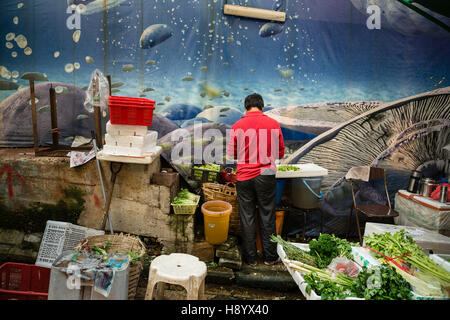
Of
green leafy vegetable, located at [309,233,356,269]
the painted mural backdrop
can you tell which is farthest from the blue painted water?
green leafy vegetable, located at [309,233,356,269]

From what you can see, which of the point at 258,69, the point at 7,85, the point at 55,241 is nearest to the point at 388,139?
the point at 258,69

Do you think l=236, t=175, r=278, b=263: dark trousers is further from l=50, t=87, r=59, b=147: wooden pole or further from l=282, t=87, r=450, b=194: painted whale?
l=50, t=87, r=59, b=147: wooden pole

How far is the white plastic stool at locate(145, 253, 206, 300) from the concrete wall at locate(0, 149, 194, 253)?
1581 millimetres

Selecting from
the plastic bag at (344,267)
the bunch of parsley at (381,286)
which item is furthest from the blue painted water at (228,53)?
the bunch of parsley at (381,286)

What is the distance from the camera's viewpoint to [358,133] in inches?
229

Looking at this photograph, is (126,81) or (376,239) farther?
(126,81)

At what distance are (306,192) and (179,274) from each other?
2982 mm

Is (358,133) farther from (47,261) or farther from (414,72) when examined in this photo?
(47,261)

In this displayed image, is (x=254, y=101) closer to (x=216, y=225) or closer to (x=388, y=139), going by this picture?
(x=216, y=225)

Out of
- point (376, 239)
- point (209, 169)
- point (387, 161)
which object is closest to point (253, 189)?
point (209, 169)

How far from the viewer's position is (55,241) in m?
4.07

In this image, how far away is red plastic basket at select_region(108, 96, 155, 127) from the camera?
395 cm

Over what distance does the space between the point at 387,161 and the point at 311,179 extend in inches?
74.2

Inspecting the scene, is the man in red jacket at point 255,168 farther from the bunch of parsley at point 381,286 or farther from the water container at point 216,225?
the bunch of parsley at point 381,286
